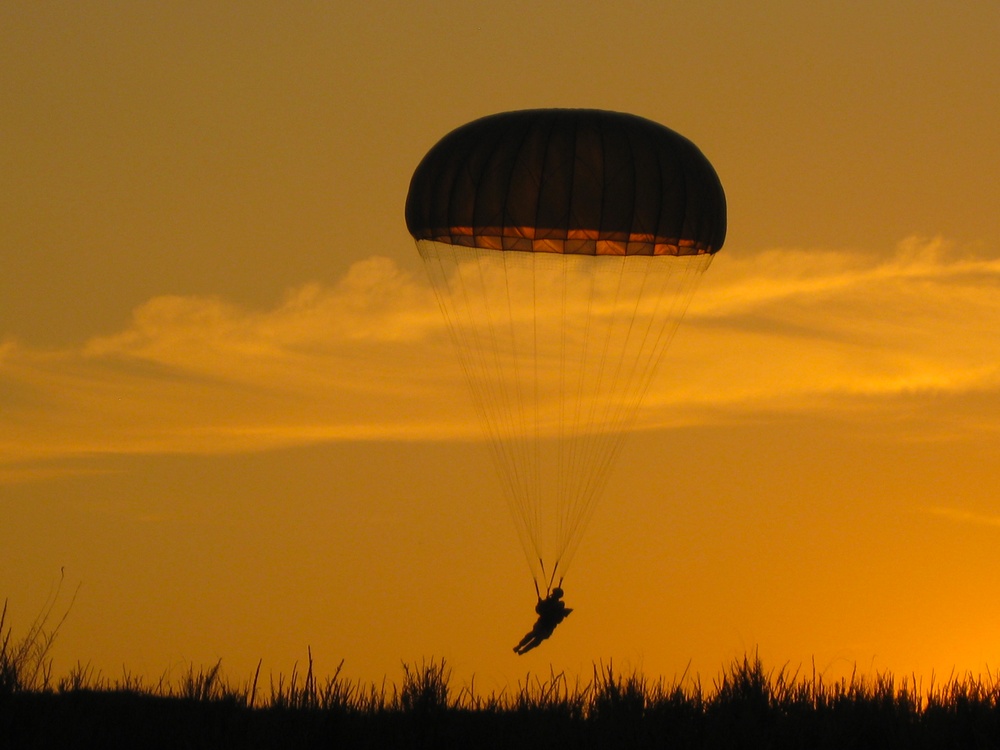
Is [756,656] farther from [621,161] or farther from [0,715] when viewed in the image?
[621,161]

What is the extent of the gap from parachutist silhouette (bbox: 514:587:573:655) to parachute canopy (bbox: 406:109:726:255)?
6.05 meters

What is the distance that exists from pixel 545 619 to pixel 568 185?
7.32 meters

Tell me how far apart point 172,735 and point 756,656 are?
6030mm

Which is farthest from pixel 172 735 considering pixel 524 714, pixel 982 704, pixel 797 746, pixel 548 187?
pixel 548 187

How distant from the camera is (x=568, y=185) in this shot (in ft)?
91.4

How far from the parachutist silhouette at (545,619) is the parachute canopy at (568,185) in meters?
6.05

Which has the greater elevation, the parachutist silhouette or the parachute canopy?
the parachute canopy

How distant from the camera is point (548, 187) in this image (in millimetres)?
27906

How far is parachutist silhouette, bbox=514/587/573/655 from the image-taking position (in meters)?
28.2

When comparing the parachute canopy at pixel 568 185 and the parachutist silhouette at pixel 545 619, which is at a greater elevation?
the parachute canopy at pixel 568 185

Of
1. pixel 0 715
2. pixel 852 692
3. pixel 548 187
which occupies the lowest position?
pixel 0 715

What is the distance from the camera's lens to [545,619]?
92.6ft

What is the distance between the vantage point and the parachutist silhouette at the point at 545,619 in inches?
1109

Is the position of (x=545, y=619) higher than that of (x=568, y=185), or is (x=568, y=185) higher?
(x=568, y=185)
